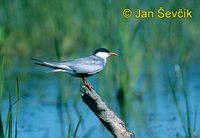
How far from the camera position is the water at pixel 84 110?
8062 millimetres

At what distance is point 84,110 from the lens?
9125 millimetres

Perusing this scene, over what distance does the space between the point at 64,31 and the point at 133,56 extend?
3084mm

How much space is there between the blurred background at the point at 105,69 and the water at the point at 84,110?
1 centimetres

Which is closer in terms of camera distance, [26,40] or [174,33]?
[174,33]

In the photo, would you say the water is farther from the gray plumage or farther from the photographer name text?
Answer: the gray plumage

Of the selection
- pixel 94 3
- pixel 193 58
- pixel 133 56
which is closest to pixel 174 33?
pixel 193 58

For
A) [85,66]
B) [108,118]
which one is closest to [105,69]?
[85,66]

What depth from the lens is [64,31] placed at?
12102 mm

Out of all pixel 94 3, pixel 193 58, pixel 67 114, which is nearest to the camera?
pixel 67 114

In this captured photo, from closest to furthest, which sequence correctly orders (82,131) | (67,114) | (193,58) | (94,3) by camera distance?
(82,131) < (67,114) < (94,3) < (193,58)

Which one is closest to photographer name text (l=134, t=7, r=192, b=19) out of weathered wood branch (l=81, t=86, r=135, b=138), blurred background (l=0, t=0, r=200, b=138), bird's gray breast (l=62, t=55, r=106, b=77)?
blurred background (l=0, t=0, r=200, b=138)

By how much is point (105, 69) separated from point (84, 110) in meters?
0.62

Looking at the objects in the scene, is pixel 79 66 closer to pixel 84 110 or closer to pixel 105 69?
pixel 84 110

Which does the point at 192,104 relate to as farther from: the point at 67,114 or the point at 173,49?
the point at 173,49
